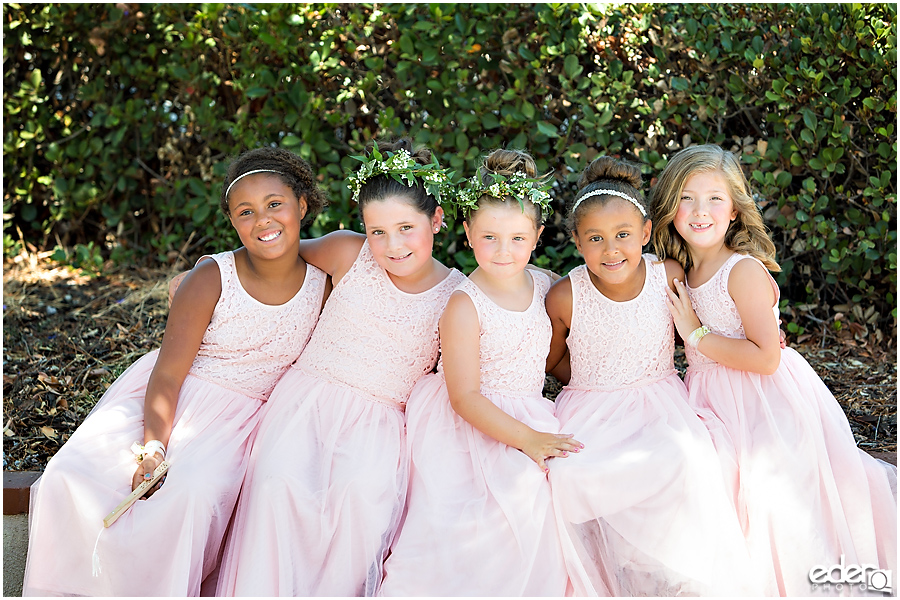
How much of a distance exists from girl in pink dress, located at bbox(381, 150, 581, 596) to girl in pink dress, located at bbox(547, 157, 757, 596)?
9cm

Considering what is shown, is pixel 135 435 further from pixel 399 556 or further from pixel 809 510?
pixel 809 510

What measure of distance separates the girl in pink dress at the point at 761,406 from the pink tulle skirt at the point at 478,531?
588 mm

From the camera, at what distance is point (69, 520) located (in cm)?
224

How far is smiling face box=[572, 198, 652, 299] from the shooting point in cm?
255

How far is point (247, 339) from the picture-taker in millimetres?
2660

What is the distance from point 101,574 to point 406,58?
8.23 feet

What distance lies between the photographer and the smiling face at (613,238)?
2551 millimetres

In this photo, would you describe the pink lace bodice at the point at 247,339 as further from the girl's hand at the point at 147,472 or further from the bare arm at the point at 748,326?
the bare arm at the point at 748,326

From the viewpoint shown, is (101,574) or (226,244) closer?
(101,574)

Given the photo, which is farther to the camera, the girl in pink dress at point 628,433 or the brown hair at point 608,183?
the brown hair at point 608,183

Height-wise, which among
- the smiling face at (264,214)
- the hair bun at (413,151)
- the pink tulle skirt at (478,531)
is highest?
the hair bun at (413,151)

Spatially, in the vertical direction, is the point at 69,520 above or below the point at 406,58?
below

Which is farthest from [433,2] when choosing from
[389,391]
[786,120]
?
[389,391]

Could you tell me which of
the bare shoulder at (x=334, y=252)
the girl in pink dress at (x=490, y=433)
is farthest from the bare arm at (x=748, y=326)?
the bare shoulder at (x=334, y=252)
